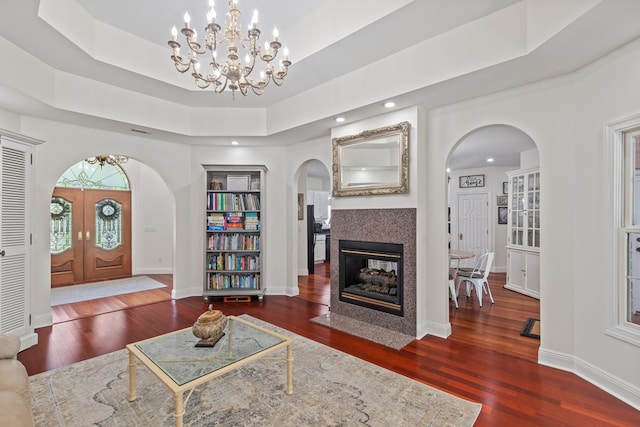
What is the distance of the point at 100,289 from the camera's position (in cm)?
556

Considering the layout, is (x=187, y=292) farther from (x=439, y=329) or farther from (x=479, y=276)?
(x=479, y=276)

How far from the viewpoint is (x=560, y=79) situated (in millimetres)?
2693

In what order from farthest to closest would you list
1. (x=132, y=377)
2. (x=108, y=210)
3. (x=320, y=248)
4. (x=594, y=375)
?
(x=320, y=248) < (x=108, y=210) < (x=594, y=375) < (x=132, y=377)

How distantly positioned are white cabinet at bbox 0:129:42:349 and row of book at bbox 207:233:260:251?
2219mm

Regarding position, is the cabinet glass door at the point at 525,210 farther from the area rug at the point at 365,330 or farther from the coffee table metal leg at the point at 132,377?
the coffee table metal leg at the point at 132,377

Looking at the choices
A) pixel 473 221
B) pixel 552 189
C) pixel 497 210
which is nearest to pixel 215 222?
pixel 552 189

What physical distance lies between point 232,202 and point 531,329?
4.59 meters

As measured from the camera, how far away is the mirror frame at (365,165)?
3.41m

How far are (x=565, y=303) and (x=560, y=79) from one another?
2049mm

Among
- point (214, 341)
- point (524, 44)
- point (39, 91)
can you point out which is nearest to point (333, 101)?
point (524, 44)

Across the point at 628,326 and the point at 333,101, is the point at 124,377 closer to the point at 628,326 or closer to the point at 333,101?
the point at 333,101

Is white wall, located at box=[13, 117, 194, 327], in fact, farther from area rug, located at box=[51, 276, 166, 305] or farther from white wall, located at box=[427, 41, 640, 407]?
white wall, located at box=[427, 41, 640, 407]

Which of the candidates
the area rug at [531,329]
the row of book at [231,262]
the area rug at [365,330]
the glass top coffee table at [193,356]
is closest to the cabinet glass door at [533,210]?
the area rug at [531,329]

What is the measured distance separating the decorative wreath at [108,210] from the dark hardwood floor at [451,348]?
2328 mm
